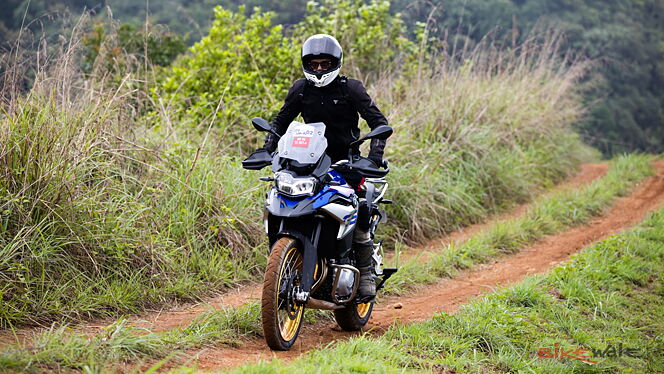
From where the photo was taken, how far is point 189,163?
6.95m

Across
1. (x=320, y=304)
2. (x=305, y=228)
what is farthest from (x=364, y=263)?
(x=305, y=228)

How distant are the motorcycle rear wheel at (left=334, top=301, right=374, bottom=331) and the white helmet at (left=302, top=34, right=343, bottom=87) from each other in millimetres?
1651

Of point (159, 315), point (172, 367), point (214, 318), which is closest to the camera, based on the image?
point (172, 367)

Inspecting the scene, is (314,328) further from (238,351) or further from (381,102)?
(381,102)

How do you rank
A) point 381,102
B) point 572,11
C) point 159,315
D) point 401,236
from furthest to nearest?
point 572,11, point 381,102, point 401,236, point 159,315

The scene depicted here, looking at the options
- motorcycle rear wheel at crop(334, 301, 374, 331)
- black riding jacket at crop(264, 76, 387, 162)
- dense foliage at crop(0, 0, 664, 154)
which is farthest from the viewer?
dense foliage at crop(0, 0, 664, 154)

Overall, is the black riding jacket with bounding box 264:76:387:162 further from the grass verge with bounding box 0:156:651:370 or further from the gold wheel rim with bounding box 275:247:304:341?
the grass verge with bounding box 0:156:651:370

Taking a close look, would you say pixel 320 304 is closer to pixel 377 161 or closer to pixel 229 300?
pixel 377 161

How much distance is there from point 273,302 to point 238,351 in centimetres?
58

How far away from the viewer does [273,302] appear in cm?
426

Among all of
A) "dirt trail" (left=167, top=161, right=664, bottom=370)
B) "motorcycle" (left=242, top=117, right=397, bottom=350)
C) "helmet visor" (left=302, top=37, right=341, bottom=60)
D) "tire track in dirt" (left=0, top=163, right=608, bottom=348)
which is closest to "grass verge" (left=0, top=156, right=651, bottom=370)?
"dirt trail" (left=167, top=161, right=664, bottom=370)

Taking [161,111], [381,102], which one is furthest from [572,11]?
[161,111]

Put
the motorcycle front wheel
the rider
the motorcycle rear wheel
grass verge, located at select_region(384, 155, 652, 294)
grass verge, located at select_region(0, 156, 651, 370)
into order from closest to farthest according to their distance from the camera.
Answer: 1. grass verge, located at select_region(0, 156, 651, 370)
2. the motorcycle front wheel
3. the rider
4. the motorcycle rear wheel
5. grass verge, located at select_region(384, 155, 652, 294)

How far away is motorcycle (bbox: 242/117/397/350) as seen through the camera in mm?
4391
